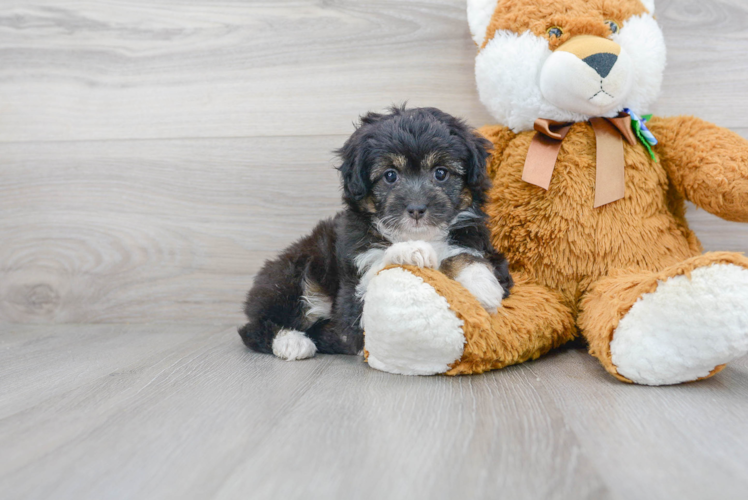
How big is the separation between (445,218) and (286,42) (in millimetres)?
1228


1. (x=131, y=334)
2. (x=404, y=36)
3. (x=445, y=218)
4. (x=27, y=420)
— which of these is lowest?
(x=131, y=334)

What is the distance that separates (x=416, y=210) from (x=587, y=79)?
677 millimetres

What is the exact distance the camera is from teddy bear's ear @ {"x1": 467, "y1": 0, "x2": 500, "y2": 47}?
1932mm

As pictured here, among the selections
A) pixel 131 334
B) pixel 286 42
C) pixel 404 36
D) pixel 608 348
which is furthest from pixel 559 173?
pixel 131 334

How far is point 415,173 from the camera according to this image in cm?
161

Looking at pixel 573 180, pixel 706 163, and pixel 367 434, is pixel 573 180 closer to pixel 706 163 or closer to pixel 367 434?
pixel 706 163

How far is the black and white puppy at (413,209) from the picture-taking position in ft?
5.16

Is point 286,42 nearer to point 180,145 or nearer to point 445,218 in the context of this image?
point 180,145

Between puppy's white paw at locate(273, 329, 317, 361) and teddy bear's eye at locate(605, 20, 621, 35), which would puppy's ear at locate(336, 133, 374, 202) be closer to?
puppy's white paw at locate(273, 329, 317, 361)

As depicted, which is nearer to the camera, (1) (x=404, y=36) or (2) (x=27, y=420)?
(2) (x=27, y=420)

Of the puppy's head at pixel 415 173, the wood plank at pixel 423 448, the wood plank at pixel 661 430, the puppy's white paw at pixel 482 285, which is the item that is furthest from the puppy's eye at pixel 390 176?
the wood plank at pixel 661 430

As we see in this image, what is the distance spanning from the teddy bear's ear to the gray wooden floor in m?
0.28

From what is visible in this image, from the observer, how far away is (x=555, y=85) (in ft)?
Answer: 5.68

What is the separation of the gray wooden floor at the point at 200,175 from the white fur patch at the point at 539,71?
37cm
